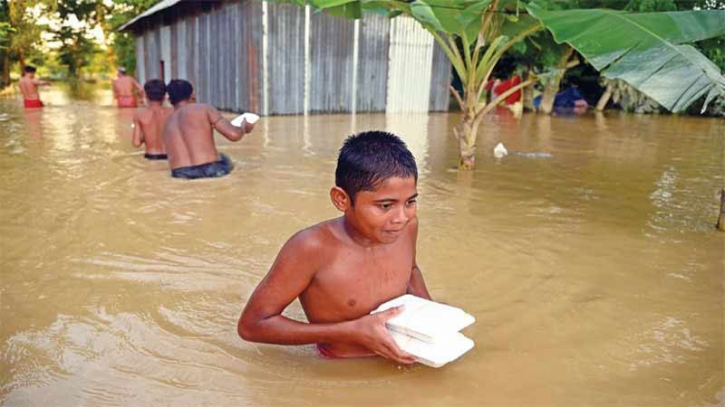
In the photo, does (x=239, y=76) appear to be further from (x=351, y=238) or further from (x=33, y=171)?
(x=351, y=238)

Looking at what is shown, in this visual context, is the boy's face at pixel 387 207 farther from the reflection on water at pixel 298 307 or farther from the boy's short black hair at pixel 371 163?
the reflection on water at pixel 298 307

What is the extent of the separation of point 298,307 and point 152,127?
529 centimetres

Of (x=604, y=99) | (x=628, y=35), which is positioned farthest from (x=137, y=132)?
(x=604, y=99)

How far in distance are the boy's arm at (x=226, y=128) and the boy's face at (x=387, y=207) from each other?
411cm

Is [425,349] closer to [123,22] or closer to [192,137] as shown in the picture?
[192,137]

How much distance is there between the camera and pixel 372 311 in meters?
2.29

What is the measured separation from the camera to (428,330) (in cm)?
205

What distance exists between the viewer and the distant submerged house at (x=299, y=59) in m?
13.7

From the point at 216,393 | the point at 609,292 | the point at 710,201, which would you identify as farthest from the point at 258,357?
the point at 710,201

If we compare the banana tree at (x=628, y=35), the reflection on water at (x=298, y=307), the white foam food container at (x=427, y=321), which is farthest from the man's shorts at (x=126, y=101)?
the white foam food container at (x=427, y=321)

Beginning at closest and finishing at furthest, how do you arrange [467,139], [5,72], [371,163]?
[371,163] → [467,139] → [5,72]

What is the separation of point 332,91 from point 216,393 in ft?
44.1

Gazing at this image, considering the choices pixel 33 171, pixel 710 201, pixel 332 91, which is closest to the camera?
pixel 710 201

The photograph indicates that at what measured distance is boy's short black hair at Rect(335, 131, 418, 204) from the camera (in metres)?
2.04
